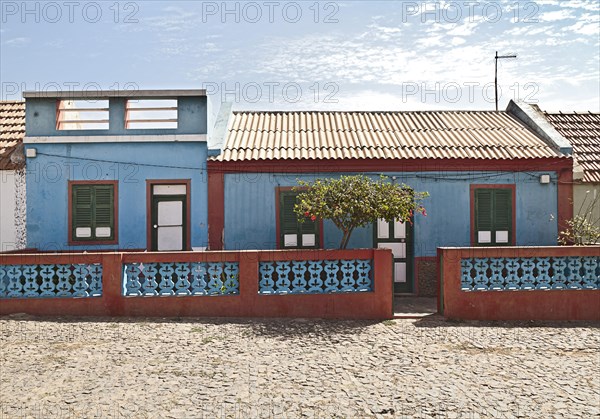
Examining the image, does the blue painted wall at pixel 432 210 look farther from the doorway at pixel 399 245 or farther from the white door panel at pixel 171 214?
the white door panel at pixel 171 214

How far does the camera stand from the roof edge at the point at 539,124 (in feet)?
38.4

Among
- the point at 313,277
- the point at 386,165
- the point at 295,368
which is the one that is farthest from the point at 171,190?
the point at 295,368

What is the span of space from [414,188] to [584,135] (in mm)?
5626

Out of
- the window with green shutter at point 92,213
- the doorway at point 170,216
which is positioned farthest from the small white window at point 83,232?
the doorway at point 170,216

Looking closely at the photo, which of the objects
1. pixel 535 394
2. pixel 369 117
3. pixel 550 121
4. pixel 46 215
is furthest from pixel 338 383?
pixel 550 121

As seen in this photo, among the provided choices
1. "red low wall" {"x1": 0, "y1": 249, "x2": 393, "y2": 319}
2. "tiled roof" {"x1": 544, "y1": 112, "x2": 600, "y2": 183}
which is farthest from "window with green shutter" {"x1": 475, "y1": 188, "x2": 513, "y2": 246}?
"red low wall" {"x1": 0, "y1": 249, "x2": 393, "y2": 319}

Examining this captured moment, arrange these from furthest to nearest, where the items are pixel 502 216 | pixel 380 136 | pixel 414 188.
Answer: pixel 380 136 < pixel 502 216 < pixel 414 188

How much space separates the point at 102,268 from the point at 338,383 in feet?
15.5

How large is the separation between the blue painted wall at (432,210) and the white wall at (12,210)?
4466 millimetres

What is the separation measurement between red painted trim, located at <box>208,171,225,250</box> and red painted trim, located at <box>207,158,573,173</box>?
0.71 feet

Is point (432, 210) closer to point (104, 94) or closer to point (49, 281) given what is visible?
point (104, 94)

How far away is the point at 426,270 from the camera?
11.3 meters

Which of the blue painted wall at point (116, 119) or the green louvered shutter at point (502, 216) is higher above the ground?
Answer: the blue painted wall at point (116, 119)

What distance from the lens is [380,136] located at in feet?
41.0
